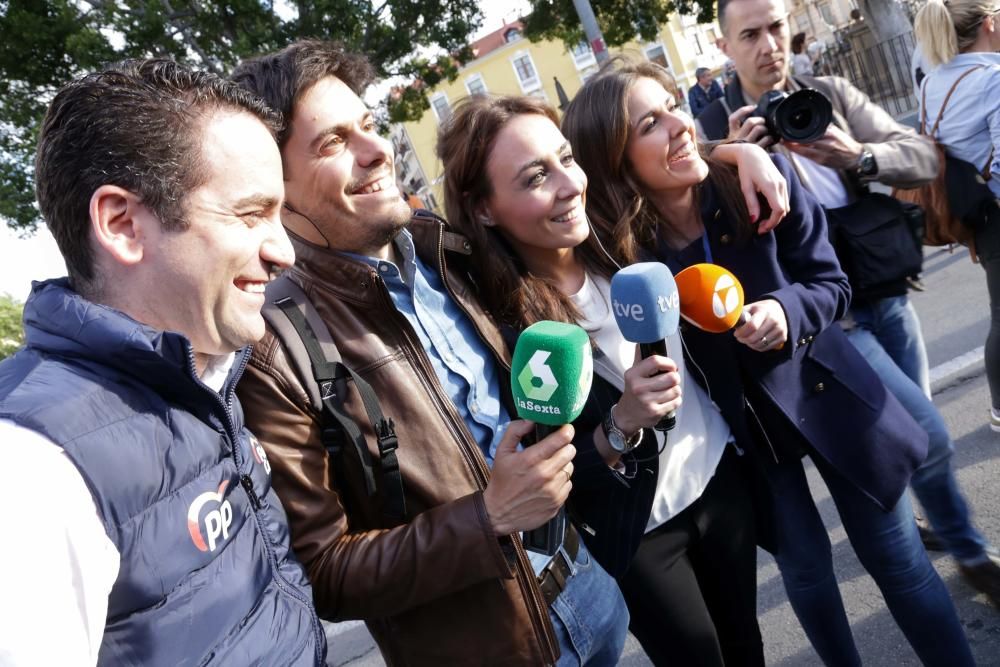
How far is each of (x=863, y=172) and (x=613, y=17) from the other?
1372 centimetres

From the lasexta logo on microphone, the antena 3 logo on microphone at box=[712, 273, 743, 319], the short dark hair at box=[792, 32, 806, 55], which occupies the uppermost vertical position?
the short dark hair at box=[792, 32, 806, 55]

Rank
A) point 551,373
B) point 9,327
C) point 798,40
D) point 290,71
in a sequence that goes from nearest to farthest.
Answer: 1. point 551,373
2. point 290,71
3. point 798,40
4. point 9,327

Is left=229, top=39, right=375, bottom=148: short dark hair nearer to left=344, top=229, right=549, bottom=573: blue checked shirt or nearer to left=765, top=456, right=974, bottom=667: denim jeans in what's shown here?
left=344, top=229, right=549, bottom=573: blue checked shirt

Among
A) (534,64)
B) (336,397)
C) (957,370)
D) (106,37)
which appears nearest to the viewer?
(336,397)

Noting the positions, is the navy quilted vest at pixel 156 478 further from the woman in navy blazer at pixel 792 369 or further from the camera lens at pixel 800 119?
the camera lens at pixel 800 119

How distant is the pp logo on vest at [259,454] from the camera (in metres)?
1.44

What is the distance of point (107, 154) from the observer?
1.22 meters

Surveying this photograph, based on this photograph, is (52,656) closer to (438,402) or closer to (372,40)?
(438,402)

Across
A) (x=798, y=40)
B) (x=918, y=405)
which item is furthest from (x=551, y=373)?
(x=798, y=40)

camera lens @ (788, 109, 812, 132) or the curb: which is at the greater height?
camera lens @ (788, 109, 812, 132)

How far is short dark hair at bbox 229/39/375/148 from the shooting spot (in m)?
1.81

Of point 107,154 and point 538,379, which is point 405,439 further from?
point 107,154

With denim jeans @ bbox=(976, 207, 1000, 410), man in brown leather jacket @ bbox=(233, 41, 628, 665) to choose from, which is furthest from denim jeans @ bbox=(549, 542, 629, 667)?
denim jeans @ bbox=(976, 207, 1000, 410)

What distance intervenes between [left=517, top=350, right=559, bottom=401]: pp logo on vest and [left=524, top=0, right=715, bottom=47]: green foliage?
14.1m
